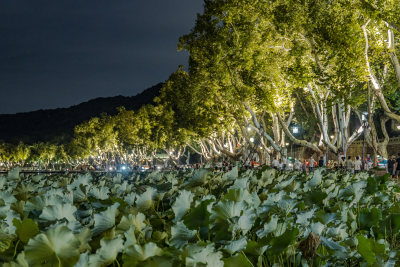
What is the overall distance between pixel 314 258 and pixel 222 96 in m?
32.2

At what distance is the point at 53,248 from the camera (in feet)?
4.01

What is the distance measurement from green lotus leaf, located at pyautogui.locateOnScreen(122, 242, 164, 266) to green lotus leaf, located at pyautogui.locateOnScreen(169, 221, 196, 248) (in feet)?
1.25

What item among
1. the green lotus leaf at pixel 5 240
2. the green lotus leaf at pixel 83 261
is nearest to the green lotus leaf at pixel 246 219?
the green lotus leaf at pixel 83 261

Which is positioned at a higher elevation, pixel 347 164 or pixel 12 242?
pixel 12 242

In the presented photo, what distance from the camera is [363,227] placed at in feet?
8.00

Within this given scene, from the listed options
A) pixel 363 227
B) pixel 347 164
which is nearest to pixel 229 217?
pixel 363 227

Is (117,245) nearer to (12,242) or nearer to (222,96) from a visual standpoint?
(12,242)

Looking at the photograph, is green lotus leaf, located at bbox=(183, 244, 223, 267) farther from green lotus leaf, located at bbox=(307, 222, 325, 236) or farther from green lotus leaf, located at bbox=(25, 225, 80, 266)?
green lotus leaf, located at bbox=(307, 222, 325, 236)

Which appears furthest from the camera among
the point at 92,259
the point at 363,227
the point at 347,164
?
the point at 347,164

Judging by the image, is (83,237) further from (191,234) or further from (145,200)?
(145,200)

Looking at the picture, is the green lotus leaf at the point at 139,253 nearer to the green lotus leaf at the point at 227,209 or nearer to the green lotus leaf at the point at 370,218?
the green lotus leaf at the point at 227,209

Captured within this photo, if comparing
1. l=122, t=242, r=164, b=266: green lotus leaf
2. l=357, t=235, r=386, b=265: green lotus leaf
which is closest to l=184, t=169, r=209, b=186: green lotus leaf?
l=357, t=235, r=386, b=265: green lotus leaf

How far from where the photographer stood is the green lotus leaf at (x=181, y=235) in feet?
5.33

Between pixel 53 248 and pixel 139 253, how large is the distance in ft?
0.88
